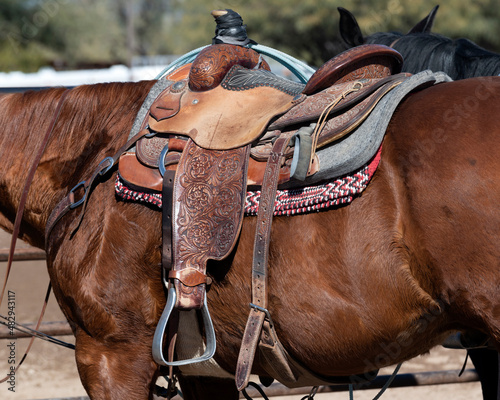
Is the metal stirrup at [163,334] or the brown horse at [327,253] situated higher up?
the brown horse at [327,253]

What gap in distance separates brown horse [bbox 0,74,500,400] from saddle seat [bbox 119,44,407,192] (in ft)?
0.43

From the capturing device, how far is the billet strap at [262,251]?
176 centimetres

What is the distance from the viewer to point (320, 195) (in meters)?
1.71

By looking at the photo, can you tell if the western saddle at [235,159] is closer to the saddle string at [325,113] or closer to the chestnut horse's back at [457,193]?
the saddle string at [325,113]

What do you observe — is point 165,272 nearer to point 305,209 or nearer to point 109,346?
point 109,346

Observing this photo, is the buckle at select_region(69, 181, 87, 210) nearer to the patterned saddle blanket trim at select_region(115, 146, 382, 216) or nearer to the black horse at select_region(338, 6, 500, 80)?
the patterned saddle blanket trim at select_region(115, 146, 382, 216)

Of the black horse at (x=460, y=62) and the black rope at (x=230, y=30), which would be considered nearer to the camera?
the black rope at (x=230, y=30)

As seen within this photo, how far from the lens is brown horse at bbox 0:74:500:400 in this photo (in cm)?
155

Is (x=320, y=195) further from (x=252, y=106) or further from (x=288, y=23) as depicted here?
(x=288, y=23)

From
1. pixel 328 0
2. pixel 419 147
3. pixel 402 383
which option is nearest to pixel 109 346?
pixel 419 147

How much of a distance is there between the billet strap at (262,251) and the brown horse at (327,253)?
4 centimetres

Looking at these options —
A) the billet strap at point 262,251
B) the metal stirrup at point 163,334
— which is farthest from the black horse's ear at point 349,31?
the metal stirrup at point 163,334

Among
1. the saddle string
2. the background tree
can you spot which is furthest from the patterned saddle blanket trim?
the background tree

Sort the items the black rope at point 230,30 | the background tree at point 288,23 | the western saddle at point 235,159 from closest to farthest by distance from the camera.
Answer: the western saddle at point 235,159, the black rope at point 230,30, the background tree at point 288,23
